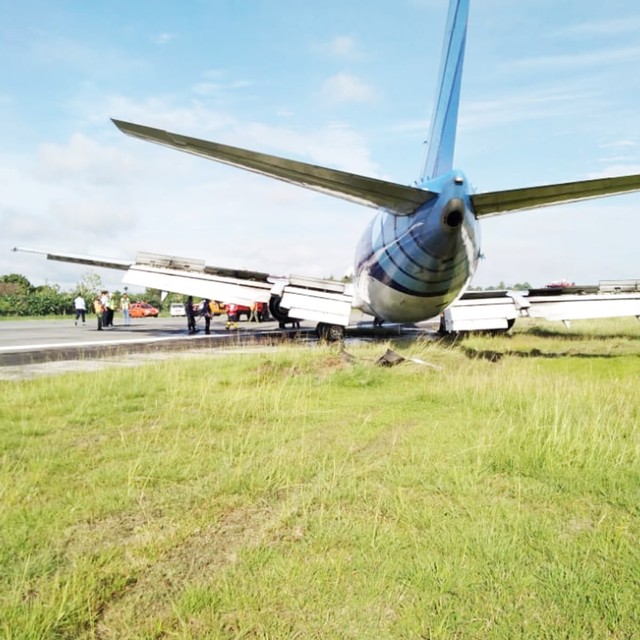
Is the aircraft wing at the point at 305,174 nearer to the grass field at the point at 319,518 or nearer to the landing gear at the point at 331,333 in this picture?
the grass field at the point at 319,518

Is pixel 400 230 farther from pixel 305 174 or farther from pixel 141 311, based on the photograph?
pixel 141 311

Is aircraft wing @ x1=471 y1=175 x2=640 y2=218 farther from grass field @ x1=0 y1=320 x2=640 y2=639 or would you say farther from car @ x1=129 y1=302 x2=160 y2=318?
car @ x1=129 y1=302 x2=160 y2=318

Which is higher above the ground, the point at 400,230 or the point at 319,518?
the point at 400,230

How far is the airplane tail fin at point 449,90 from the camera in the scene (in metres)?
13.2

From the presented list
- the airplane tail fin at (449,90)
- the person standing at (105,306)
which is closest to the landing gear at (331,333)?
the airplane tail fin at (449,90)

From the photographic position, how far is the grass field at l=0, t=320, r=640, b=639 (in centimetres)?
230

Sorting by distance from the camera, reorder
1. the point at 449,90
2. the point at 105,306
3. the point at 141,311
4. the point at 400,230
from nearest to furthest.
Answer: the point at 400,230 < the point at 449,90 < the point at 105,306 < the point at 141,311

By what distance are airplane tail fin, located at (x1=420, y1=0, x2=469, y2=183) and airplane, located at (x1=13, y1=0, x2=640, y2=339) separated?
29mm

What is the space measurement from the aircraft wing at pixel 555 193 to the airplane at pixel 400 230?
2cm

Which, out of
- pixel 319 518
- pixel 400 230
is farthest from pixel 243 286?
pixel 319 518

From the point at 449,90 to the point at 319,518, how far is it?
13821mm

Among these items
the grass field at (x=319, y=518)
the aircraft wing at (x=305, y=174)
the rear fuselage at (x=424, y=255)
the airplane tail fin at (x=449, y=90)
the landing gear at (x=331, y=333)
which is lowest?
the grass field at (x=319, y=518)

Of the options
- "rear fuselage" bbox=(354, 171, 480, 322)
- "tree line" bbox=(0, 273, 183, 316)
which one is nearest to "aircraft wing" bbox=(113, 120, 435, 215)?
"rear fuselage" bbox=(354, 171, 480, 322)

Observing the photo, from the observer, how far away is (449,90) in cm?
1370
